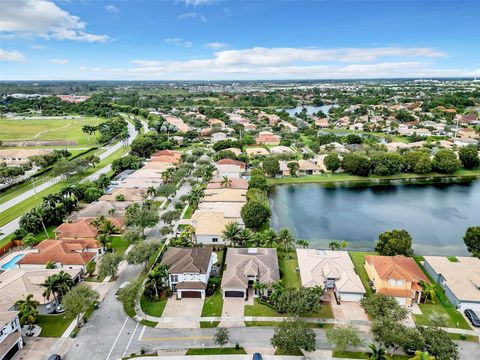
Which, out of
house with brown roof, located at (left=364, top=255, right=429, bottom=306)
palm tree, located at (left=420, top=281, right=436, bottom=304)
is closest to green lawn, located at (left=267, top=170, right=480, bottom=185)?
house with brown roof, located at (left=364, top=255, right=429, bottom=306)

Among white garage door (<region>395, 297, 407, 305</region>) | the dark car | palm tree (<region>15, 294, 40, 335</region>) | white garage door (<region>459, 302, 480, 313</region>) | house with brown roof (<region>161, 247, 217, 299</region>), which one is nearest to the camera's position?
palm tree (<region>15, 294, 40, 335</region>)

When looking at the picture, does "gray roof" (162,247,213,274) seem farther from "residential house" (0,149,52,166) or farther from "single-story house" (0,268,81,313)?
"residential house" (0,149,52,166)

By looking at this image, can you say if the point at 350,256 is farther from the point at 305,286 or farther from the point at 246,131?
the point at 246,131

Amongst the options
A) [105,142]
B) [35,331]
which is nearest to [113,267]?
[35,331]

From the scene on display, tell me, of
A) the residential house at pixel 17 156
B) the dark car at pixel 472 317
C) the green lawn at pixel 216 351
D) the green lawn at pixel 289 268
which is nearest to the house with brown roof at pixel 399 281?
the dark car at pixel 472 317

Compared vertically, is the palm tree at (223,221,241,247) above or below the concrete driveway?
above

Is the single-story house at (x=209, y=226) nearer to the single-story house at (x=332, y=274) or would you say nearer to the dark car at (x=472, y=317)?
the single-story house at (x=332, y=274)

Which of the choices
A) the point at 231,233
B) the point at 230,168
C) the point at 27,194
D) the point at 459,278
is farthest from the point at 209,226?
the point at 27,194
